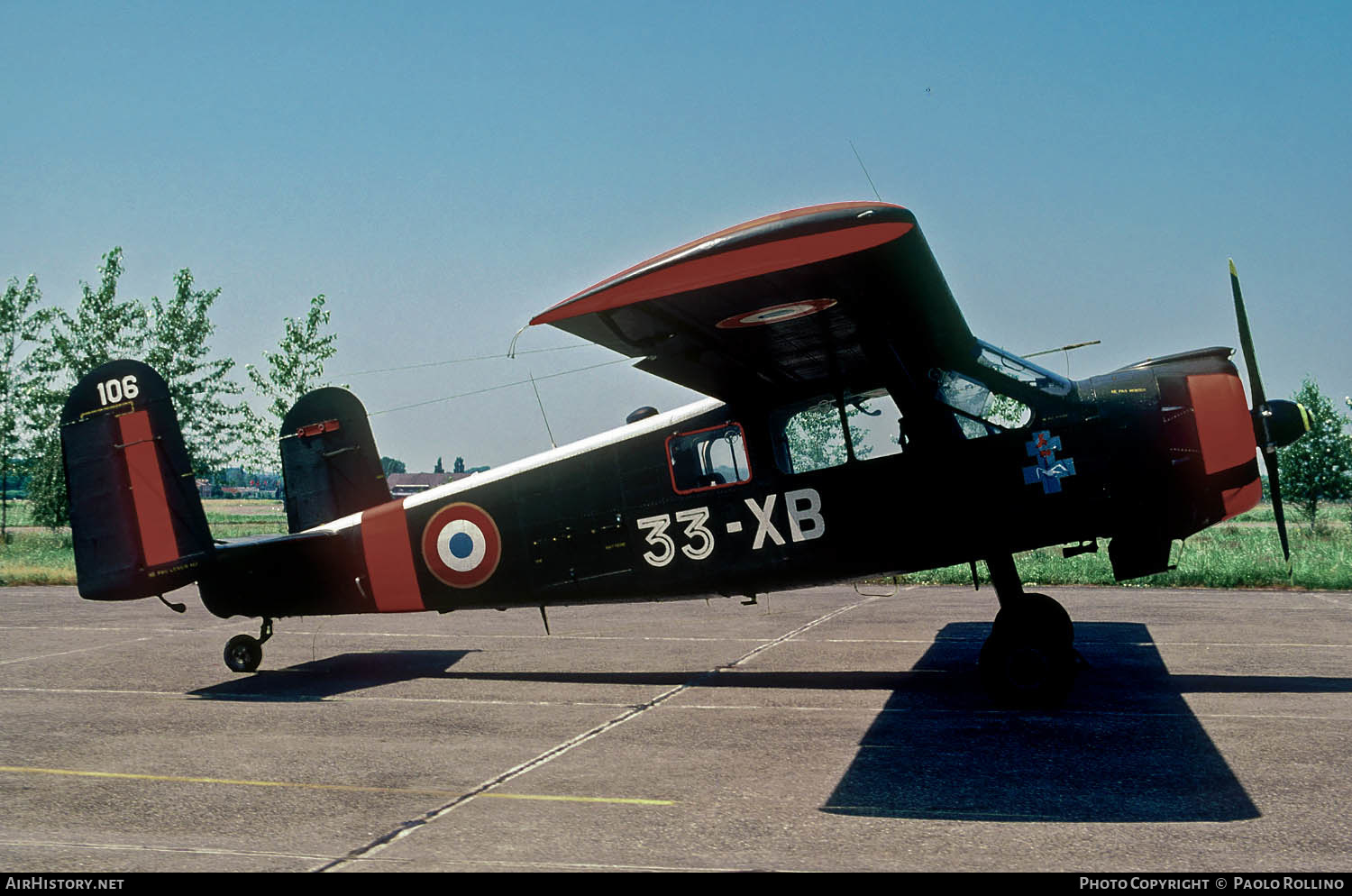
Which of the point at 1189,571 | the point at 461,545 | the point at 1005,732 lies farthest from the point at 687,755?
the point at 1189,571

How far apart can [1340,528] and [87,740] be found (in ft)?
160

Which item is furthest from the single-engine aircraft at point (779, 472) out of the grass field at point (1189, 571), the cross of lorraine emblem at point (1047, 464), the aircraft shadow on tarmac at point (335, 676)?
the grass field at point (1189, 571)

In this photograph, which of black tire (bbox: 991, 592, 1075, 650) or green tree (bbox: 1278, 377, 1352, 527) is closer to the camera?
black tire (bbox: 991, 592, 1075, 650)

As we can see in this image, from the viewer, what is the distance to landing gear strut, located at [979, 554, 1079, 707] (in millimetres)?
7742

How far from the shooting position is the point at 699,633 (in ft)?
41.5

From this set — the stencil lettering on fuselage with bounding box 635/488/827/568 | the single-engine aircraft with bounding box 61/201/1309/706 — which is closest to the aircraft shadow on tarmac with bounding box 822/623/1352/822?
the single-engine aircraft with bounding box 61/201/1309/706

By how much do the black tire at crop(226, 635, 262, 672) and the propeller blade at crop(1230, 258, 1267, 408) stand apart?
10484mm

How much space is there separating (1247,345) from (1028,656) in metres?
3.44

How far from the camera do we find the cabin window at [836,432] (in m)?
8.45

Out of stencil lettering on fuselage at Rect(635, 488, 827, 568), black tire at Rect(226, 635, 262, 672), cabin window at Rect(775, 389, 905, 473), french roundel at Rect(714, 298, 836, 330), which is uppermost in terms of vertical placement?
french roundel at Rect(714, 298, 836, 330)

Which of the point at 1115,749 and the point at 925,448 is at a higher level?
the point at 925,448

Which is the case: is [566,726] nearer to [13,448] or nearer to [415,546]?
[415,546]

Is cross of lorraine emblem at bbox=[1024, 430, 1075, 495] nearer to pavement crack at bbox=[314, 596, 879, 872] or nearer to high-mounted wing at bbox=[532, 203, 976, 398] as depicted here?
high-mounted wing at bbox=[532, 203, 976, 398]
